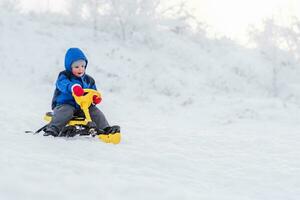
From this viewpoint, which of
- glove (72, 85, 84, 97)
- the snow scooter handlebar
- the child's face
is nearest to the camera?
glove (72, 85, 84, 97)

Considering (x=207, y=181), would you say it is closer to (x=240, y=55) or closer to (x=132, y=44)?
(x=132, y=44)

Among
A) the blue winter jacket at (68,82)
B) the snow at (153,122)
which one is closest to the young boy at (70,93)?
the blue winter jacket at (68,82)

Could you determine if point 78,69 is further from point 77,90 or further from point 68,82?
point 77,90

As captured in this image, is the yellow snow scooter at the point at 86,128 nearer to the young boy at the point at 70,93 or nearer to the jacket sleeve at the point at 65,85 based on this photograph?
the young boy at the point at 70,93

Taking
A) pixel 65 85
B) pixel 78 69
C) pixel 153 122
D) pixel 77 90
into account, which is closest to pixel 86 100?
pixel 77 90

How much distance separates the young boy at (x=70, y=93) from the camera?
493 cm

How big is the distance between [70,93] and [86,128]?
0.48 m

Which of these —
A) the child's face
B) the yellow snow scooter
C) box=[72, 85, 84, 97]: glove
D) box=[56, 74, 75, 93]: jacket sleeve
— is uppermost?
the child's face

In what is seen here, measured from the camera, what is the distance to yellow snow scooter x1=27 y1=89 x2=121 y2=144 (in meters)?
4.98

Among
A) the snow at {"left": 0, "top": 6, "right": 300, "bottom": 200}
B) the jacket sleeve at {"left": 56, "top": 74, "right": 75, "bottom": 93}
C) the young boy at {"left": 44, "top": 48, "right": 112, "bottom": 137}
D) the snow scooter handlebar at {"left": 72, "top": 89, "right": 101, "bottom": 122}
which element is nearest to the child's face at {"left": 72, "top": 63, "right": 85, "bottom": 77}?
the young boy at {"left": 44, "top": 48, "right": 112, "bottom": 137}

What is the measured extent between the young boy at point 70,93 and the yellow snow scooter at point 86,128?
0.21ft

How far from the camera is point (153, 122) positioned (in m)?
9.07

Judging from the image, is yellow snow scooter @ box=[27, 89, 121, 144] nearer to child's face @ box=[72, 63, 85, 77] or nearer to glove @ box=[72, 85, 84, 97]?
glove @ box=[72, 85, 84, 97]

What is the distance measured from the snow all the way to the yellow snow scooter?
0.71 feet
